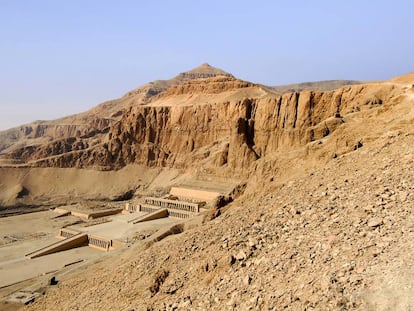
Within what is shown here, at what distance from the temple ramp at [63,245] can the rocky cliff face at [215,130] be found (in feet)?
53.8

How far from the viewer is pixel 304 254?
8109 mm

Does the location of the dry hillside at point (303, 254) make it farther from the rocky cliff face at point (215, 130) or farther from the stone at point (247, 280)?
the rocky cliff face at point (215, 130)

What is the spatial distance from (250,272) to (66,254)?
23005 mm

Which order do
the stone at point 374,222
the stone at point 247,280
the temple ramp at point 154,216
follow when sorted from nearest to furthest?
the stone at point 374,222 → the stone at point 247,280 → the temple ramp at point 154,216

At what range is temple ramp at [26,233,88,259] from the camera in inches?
1121

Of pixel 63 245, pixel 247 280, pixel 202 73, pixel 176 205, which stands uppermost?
pixel 202 73

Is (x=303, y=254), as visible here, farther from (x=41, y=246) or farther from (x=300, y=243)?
(x=41, y=246)

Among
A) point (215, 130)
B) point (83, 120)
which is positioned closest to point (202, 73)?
point (83, 120)

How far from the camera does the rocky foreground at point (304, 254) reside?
261 inches

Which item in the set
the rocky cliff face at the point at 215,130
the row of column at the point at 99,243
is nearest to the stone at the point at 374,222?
the rocky cliff face at the point at 215,130

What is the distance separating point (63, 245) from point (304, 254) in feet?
82.2

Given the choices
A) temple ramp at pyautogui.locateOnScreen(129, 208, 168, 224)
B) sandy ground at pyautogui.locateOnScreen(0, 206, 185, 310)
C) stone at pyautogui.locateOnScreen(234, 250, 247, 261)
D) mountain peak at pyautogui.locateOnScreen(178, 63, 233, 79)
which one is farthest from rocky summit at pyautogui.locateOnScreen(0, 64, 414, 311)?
mountain peak at pyautogui.locateOnScreen(178, 63, 233, 79)

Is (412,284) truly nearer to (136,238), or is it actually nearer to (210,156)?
(136,238)

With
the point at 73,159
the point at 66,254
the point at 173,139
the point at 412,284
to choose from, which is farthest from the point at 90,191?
the point at 412,284
